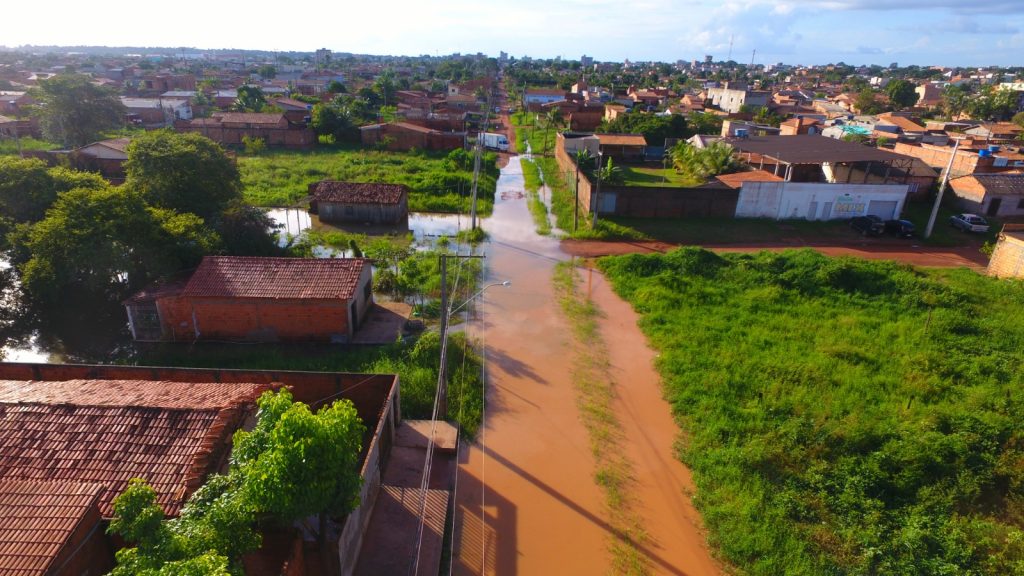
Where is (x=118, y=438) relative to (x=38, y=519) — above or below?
below

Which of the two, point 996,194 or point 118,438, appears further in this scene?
point 996,194

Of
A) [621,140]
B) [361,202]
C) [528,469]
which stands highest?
[621,140]

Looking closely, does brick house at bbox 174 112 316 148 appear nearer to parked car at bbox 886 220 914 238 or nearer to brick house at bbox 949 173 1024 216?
parked car at bbox 886 220 914 238

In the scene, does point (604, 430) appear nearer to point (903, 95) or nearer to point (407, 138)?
point (407, 138)

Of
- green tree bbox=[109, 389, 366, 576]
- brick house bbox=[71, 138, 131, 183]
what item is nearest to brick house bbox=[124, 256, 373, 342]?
green tree bbox=[109, 389, 366, 576]

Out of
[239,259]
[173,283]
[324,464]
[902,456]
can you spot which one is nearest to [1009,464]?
[902,456]

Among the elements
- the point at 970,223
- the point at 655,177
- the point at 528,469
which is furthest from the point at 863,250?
the point at 528,469

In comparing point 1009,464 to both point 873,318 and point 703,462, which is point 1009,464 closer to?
point 703,462
